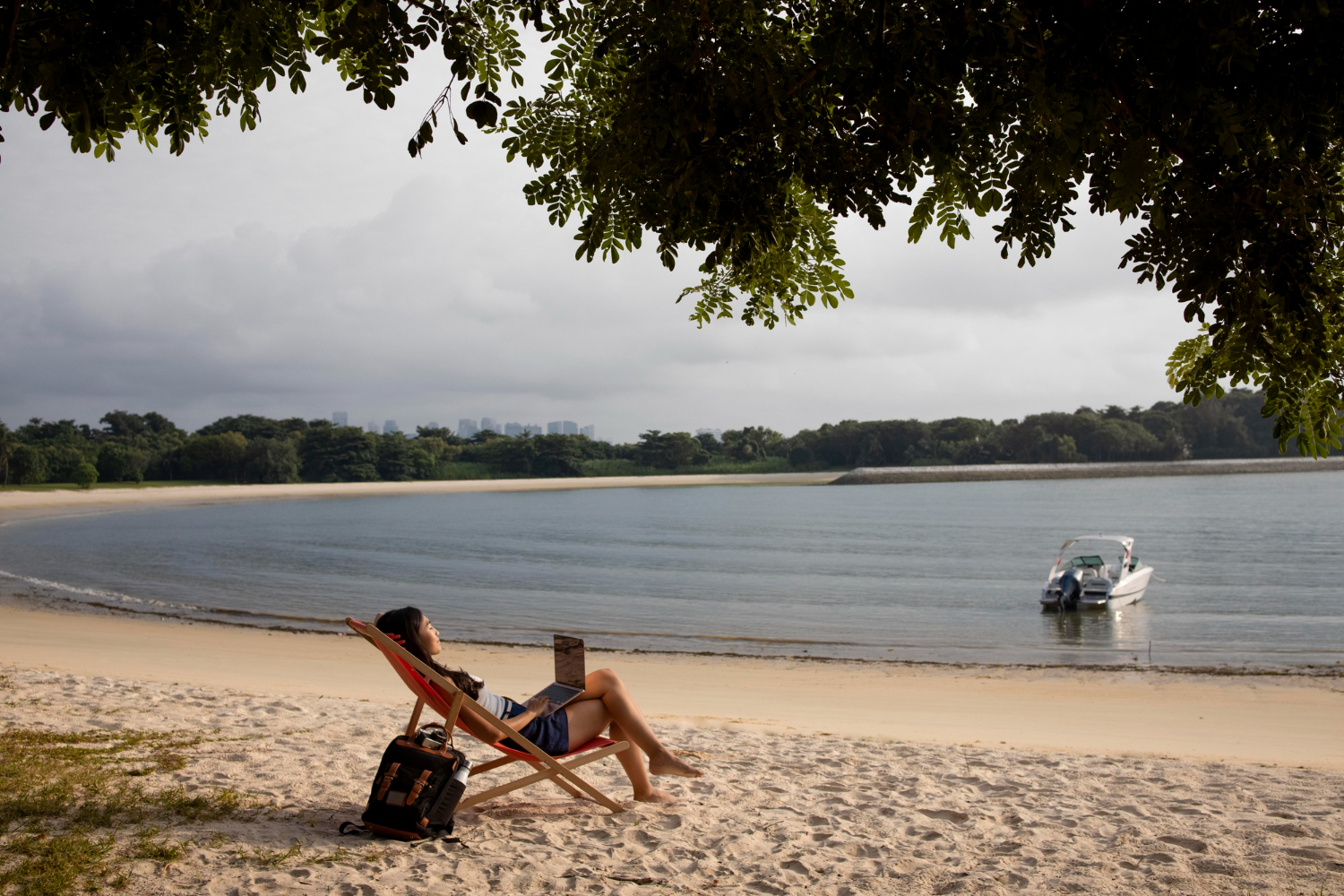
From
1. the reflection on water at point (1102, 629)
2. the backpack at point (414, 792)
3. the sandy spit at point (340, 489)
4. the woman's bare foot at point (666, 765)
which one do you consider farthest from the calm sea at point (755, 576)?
the backpack at point (414, 792)

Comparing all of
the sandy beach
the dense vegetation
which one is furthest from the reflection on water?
the dense vegetation

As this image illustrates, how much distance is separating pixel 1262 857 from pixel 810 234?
3.24 metres

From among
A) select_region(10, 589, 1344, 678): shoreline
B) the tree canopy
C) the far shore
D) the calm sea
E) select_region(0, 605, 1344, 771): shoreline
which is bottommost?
the calm sea

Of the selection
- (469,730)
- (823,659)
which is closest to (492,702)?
(469,730)

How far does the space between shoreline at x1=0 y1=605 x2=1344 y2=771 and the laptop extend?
3224mm

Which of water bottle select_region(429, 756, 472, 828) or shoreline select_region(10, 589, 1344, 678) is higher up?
water bottle select_region(429, 756, 472, 828)

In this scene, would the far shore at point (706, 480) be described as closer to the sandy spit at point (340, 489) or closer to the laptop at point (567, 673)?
the sandy spit at point (340, 489)

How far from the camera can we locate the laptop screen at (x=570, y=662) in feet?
14.0

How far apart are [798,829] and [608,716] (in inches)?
39.0

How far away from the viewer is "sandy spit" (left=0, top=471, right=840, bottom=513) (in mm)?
60375

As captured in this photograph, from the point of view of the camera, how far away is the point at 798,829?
409 cm

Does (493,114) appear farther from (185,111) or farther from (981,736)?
(981,736)

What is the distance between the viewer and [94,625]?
15.1 meters

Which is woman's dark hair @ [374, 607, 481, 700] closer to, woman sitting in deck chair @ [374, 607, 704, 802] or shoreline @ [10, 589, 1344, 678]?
woman sitting in deck chair @ [374, 607, 704, 802]
